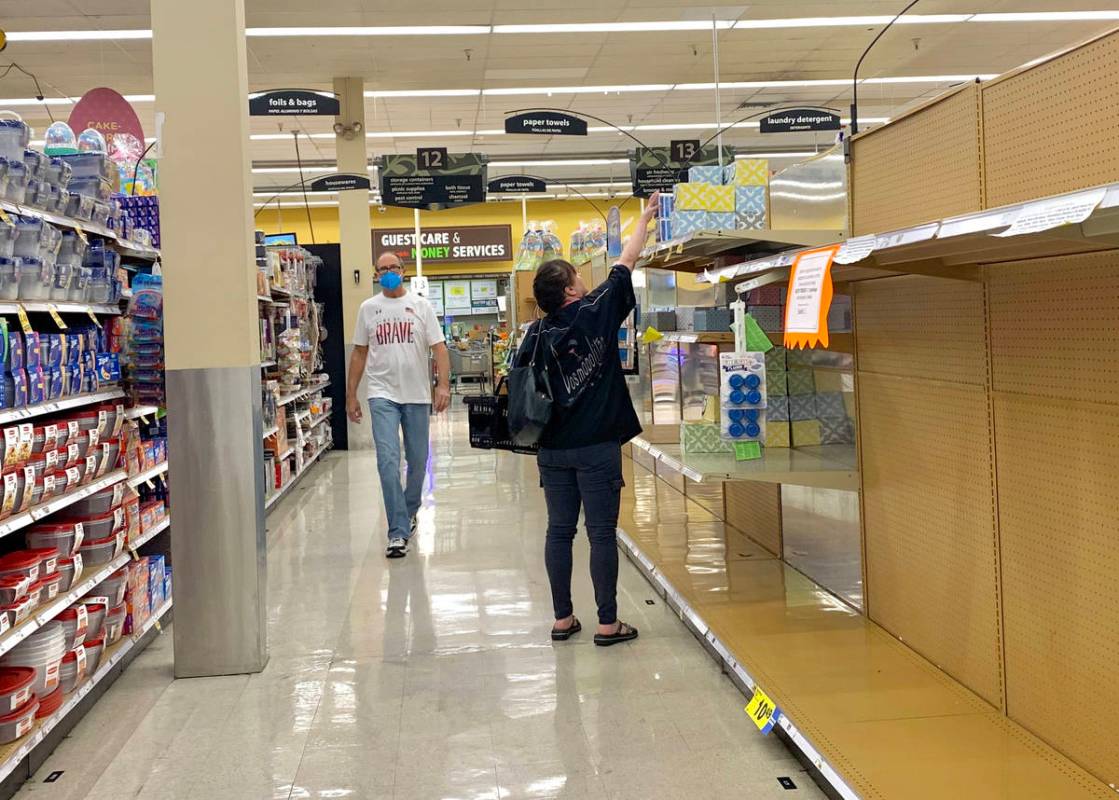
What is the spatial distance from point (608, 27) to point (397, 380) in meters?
5.61

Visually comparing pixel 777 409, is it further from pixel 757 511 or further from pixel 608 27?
pixel 608 27

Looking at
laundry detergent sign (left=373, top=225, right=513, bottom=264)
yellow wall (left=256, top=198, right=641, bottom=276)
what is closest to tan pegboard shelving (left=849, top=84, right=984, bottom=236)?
yellow wall (left=256, top=198, right=641, bottom=276)

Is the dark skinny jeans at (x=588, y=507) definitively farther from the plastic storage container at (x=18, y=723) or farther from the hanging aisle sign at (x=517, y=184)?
the hanging aisle sign at (x=517, y=184)

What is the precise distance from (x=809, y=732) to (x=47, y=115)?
13.5 metres

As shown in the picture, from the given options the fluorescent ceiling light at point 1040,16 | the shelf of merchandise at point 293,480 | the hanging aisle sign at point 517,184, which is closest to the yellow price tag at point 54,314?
the shelf of merchandise at point 293,480

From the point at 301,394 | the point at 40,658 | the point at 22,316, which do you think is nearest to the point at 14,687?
the point at 40,658

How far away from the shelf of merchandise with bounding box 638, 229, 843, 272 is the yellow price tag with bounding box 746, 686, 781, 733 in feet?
5.18

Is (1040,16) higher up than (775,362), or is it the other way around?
(1040,16)

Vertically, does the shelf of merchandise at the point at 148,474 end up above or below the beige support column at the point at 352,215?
below

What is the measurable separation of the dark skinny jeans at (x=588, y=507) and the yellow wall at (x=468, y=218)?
706 inches

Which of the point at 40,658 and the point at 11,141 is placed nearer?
the point at 40,658

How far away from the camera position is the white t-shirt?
6008mm

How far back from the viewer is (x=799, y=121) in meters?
11.1

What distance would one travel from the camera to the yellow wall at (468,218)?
2155cm
